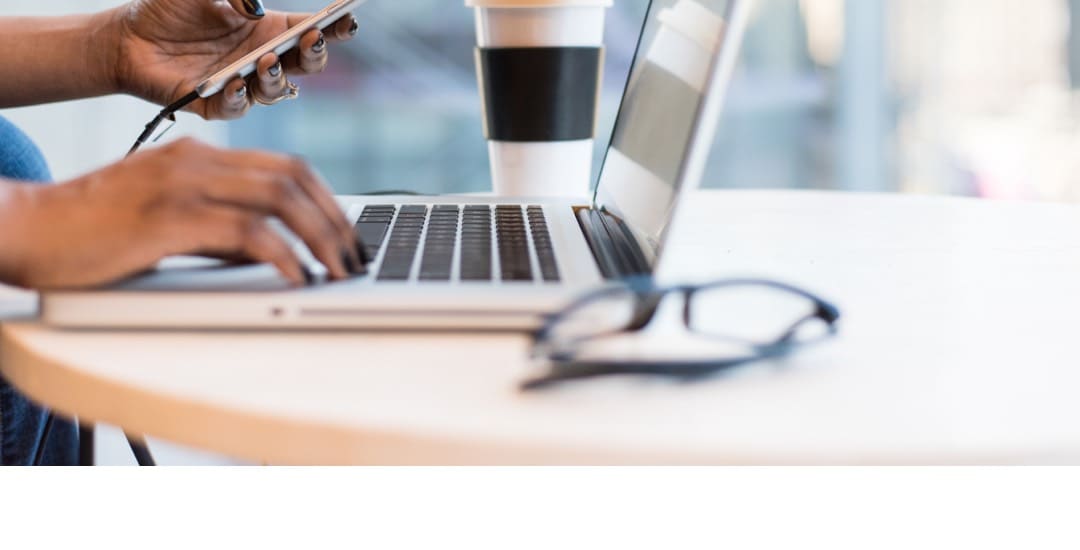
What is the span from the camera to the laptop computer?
45 cm

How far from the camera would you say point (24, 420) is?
835 millimetres

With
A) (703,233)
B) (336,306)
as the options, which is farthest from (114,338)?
(703,233)

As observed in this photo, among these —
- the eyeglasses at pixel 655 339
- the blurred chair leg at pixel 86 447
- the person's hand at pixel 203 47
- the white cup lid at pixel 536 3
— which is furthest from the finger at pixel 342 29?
the eyeglasses at pixel 655 339

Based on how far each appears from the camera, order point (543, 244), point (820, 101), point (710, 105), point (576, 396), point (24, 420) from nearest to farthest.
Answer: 1. point (576, 396)
2. point (710, 105)
3. point (543, 244)
4. point (24, 420)
5. point (820, 101)

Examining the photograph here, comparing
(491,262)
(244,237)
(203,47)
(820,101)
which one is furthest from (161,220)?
(820,101)

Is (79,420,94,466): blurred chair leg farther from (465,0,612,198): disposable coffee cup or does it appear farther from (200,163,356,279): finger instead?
(200,163,356,279): finger

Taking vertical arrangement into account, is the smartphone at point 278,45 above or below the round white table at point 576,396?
above

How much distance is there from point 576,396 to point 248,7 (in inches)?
26.3

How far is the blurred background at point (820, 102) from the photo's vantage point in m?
3.09

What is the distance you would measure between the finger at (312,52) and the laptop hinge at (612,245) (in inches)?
10.9

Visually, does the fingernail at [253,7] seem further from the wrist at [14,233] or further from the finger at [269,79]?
the wrist at [14,233]

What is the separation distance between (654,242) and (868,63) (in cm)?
278

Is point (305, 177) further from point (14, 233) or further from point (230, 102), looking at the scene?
point (230, 102)

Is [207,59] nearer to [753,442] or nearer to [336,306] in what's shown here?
[336,306]
